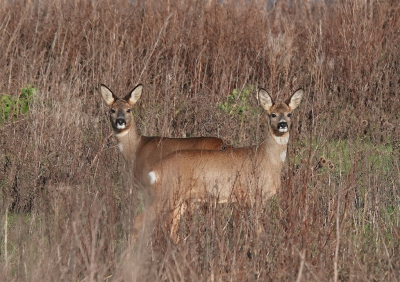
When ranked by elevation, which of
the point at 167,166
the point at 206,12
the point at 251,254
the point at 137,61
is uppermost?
the point at 206,12

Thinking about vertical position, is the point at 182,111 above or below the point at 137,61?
below

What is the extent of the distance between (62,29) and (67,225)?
5819mm

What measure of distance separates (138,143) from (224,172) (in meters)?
1.25

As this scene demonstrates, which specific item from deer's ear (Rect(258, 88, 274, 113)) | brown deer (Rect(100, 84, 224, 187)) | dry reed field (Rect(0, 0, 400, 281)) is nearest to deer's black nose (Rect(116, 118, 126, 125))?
brown deer (Rect(100, 84, 224, 187))

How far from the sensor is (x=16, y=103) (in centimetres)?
709

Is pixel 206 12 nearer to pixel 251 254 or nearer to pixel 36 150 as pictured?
pixel 36 150

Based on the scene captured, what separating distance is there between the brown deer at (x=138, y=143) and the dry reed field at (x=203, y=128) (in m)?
0.18

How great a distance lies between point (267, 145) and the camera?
17.9 ft

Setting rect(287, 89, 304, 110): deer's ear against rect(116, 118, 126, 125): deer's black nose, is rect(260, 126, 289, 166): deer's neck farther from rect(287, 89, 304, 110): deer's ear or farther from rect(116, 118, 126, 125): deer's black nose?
rect(116, 118, 126, 125): deer's black nose

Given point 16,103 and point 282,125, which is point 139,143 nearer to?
point 282,125

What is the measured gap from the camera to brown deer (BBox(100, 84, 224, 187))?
18.3 ft

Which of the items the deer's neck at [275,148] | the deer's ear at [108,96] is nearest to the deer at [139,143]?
the deer's ear at [108,96]

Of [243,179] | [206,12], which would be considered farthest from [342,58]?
[243,179]

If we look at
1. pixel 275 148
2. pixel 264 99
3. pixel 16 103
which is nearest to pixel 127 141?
pixel 264 99
